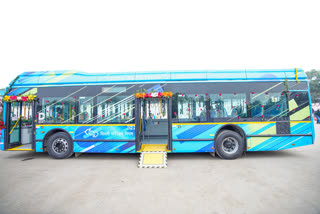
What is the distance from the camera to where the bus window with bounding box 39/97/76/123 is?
19.8ft

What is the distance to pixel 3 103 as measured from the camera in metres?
6.22

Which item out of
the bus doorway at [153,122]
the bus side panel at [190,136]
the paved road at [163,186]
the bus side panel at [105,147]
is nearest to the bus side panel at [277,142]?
the paved road at [163,186]

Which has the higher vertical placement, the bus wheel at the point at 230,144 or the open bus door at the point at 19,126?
the open bus door at the point at 19,126

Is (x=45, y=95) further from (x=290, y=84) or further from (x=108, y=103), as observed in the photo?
(x=290, y=84)

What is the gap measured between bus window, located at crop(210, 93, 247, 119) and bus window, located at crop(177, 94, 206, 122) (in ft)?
1.11

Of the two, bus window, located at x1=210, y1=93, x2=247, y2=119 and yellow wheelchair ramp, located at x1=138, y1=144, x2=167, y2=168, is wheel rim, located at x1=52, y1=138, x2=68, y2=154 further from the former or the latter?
bus window, located at x1=210, y1=93, x2=247, y2=119

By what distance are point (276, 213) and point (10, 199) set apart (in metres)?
5.18

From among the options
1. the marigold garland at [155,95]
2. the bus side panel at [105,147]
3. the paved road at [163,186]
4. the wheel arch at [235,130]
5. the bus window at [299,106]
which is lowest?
the paved road at [163,186]

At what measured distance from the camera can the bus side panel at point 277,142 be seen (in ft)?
18.9

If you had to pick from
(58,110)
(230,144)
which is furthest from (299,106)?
(58,110)

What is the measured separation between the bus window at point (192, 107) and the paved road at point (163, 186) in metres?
1.61

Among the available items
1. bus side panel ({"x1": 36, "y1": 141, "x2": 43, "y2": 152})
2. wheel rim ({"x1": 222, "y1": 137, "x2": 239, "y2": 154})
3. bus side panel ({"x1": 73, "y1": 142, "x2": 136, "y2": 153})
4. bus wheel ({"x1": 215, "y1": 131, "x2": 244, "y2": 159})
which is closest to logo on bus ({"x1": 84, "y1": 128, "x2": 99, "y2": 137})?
bus side panel ({"x1": 73, "y1": 142, "x2": 136, "y2": 153})

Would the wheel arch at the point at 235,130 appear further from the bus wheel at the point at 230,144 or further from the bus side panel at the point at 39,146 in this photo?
the bus side panel at the point at 39,146

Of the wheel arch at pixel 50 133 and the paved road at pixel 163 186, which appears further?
the wheel arch at pixel 50 133
